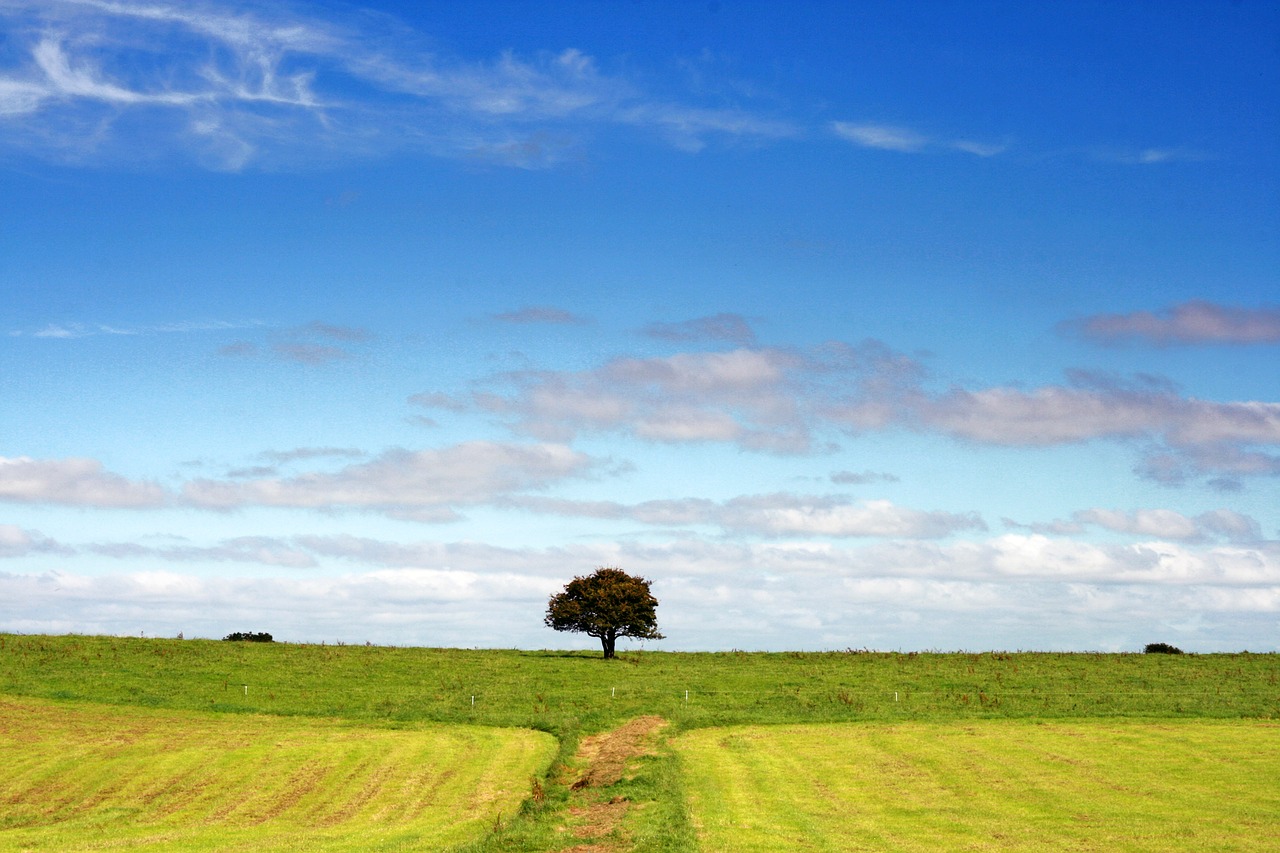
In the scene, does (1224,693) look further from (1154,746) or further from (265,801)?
(265,801)

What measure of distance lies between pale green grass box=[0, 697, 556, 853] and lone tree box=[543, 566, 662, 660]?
3174 cm

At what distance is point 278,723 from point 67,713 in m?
12.3

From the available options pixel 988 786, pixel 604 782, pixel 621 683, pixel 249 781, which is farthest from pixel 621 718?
pixel 988 786

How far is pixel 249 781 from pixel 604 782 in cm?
1484

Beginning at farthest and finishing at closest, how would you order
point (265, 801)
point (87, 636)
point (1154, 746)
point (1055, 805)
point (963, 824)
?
1. point (87, 636)
2. point (1154, 746)
3. point (265, 801)
4. point (1055, 805)
5. point (963, 824)

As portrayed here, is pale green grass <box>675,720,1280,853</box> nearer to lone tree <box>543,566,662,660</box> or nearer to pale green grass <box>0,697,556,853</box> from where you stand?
pale green grass <box>0,697,556,853</box>

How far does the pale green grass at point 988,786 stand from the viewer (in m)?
33.3

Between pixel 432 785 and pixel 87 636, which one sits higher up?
pixel 87 636

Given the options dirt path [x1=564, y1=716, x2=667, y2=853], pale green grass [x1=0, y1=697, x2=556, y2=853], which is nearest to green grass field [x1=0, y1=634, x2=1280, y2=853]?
pale green grass [x1=0, y1=697, x2=556, y2=853]

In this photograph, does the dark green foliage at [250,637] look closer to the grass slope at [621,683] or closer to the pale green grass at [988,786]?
the grass slope at [621,683]

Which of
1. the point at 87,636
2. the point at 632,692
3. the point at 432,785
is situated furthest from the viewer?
the point at 87,636

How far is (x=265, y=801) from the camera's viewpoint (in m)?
43.5

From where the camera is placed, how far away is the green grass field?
3719 cm

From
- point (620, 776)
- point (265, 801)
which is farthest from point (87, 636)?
point (620, 776)
